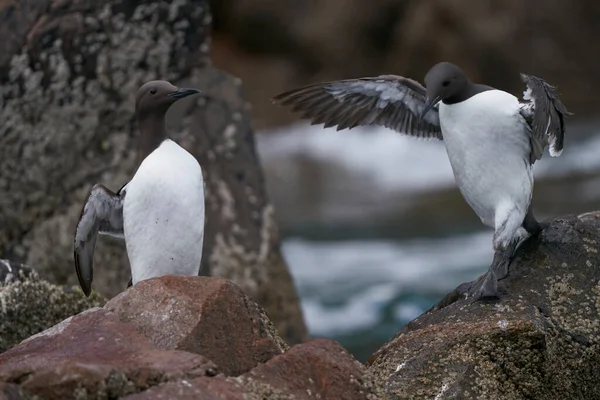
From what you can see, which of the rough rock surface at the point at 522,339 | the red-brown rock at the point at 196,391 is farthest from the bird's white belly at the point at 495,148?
the red-brown rock at the point at 196,391

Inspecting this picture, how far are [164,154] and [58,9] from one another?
329 cm

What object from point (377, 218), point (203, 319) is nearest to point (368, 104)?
point (203, 319)

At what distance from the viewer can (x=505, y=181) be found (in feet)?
21.1

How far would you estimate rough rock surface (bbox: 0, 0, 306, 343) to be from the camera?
28.8 feet

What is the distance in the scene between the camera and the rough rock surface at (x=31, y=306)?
21.8 feet

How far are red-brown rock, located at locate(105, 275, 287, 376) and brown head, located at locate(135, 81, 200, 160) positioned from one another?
4.71 feet

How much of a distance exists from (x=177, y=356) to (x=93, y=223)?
6.88ft

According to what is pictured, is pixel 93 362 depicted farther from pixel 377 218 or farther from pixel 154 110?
pixel 377 218

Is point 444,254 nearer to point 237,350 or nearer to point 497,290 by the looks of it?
point 497,290

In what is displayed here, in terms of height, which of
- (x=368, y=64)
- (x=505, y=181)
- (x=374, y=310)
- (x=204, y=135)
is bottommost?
(x=374, y=310)

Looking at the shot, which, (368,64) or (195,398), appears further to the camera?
(368,64)

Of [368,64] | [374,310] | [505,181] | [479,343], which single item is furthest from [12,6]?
[368,64]

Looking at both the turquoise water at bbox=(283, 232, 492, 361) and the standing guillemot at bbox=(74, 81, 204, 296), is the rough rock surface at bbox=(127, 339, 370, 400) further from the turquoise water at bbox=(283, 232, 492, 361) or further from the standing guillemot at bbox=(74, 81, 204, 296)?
the turquoise water at bbox=(283, 232, 492, 361)

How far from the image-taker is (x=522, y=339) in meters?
5.51
